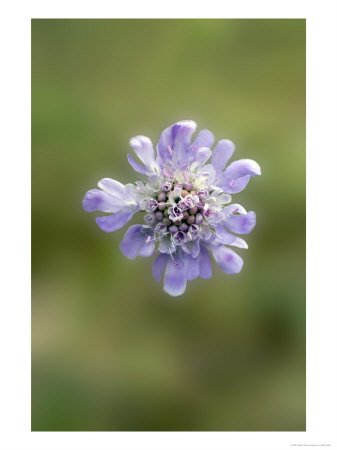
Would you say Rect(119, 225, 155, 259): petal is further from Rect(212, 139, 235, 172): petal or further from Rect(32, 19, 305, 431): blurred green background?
Rect(32, 19, 305, 431): blurred green background

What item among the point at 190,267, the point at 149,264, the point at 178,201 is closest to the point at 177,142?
the point at 178,201

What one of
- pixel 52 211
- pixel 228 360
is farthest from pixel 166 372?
pixel 52 211

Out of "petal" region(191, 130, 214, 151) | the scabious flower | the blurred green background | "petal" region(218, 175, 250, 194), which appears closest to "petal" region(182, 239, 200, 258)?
the scabious flower

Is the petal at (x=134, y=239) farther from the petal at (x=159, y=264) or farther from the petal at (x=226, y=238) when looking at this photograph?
the petal at (x=226, y=238)

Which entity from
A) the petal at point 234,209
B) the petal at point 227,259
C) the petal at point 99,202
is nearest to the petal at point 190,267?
the petal at point 227,259

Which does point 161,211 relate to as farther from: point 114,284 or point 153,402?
point 153,402
